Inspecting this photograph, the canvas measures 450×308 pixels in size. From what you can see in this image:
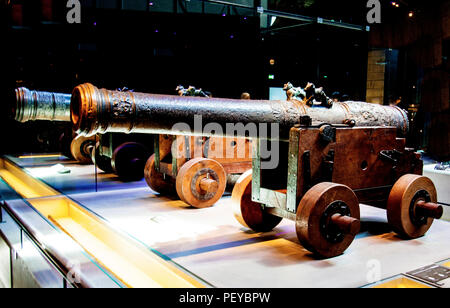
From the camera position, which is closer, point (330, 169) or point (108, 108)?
point (108, 108)

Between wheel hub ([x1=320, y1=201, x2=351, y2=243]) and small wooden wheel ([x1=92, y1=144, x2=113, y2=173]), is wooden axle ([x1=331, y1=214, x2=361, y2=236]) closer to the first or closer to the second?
wheel hub ([x1=320, y1=201, x2=351, y2=243])

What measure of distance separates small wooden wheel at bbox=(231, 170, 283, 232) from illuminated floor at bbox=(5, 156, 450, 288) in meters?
0.09

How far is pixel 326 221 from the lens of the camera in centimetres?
272

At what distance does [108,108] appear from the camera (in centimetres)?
239

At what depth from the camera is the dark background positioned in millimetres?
4461

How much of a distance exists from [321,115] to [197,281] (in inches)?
62.2

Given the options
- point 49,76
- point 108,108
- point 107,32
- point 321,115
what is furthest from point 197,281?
point 49,76

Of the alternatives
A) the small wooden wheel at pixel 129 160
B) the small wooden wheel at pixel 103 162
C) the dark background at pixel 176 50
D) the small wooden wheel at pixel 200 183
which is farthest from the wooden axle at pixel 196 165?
the small wooden wheel at pixel 103 162

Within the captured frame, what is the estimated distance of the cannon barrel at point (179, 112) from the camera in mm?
2369

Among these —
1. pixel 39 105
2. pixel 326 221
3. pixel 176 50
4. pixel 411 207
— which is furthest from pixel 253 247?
pixel 39 105

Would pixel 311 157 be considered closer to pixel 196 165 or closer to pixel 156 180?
pixel 196 165

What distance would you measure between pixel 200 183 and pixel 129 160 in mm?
1749

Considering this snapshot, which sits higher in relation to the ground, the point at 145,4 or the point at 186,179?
the point at 145,4
